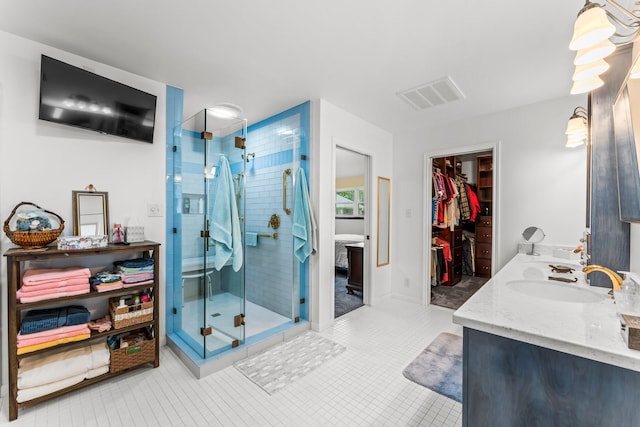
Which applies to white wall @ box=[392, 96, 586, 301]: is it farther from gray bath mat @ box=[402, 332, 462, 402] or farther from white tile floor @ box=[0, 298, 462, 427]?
white tile floor @ box=[0, 298, 462, 427]

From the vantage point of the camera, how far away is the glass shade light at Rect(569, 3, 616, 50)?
2.95ft

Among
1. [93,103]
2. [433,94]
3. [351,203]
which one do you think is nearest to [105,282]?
[93,103]

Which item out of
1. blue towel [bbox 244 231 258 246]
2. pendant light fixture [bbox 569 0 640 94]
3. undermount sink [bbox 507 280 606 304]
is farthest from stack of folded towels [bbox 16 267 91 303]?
pendant light fixture [bbox 569 0 640 94]

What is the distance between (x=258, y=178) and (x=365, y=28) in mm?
2244

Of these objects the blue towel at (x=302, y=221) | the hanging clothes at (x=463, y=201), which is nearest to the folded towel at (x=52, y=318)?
the blue towel at (x=302, y=221)

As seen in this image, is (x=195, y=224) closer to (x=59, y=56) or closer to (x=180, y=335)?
(x=180, y=335)

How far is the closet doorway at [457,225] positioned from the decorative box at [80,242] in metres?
3.57

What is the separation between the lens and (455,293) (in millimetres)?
4301

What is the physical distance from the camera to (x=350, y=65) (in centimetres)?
229

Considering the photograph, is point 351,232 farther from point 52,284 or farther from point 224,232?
point 52,284

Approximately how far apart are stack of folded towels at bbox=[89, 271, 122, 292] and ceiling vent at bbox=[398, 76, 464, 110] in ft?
9.88

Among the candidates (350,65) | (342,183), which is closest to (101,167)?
(350,65)

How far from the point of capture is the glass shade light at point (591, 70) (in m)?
1.06

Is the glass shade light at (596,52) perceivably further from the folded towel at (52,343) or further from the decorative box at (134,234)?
the folded towel at (52,343)
